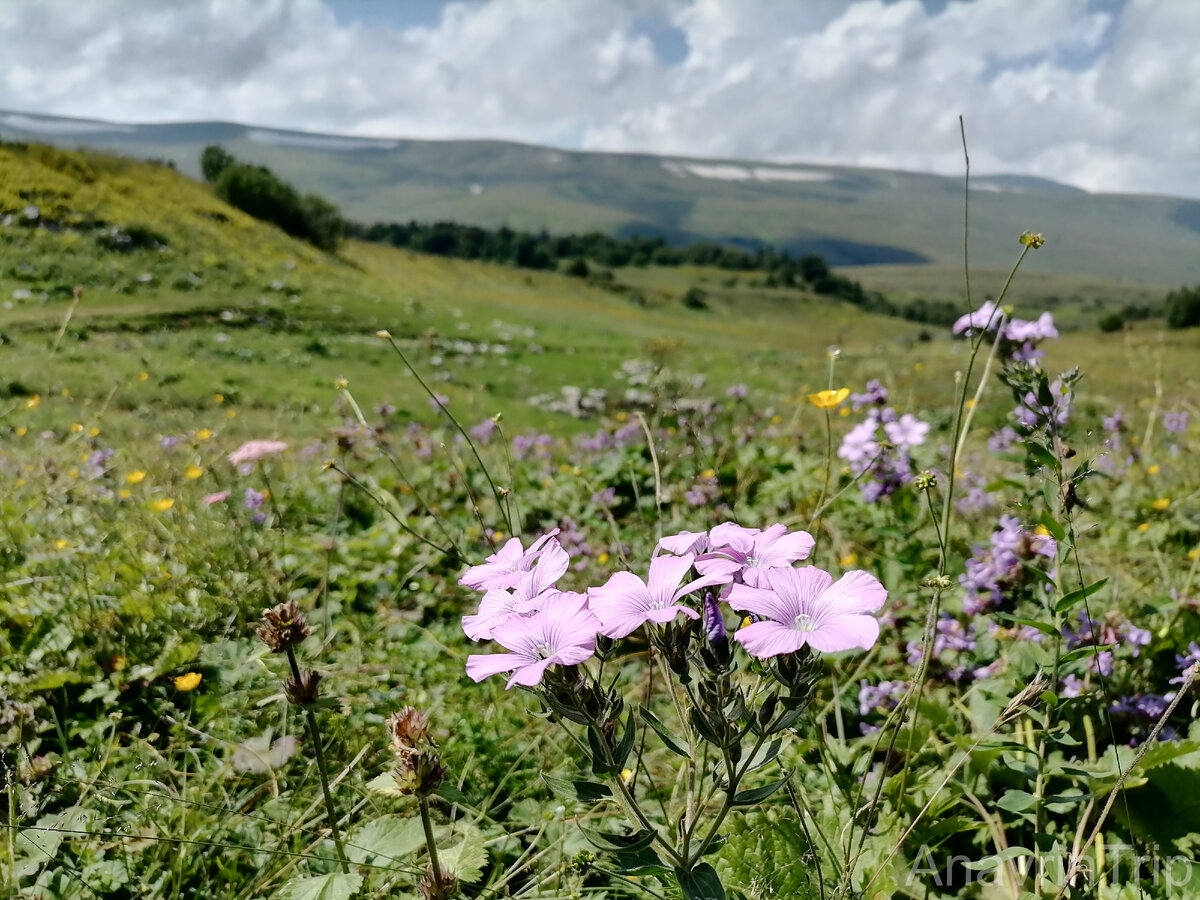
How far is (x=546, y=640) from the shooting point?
105 centimetres

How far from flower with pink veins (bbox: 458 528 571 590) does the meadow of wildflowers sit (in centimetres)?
1

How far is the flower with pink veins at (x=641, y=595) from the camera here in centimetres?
102

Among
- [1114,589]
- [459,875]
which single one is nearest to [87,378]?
[459,875]

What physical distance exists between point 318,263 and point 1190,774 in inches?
1143

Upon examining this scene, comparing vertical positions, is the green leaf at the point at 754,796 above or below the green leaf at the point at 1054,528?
below

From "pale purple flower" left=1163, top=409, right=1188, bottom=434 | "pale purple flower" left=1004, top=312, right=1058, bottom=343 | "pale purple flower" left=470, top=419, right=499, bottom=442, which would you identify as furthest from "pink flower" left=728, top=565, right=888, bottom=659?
"pale purple flower" left=1163, top=409, right=1188, bottom=434

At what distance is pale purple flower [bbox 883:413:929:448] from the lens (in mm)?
3068

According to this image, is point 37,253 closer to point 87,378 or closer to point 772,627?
point 87,378

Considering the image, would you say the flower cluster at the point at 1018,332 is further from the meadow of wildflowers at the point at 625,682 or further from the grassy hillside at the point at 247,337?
the grassy hillside at the point at 247,337

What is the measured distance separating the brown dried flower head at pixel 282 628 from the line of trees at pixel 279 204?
39311 mm

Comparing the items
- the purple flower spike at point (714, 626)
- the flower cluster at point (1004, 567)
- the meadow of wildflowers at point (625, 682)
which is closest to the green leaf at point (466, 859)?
the meadow of wildflowers at point (625, 682)

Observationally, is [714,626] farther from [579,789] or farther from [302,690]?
[302,690]

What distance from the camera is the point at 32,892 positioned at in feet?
5.65

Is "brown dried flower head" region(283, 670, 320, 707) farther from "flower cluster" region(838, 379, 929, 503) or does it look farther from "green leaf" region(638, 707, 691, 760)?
"flower cluster" region(838, 379, 929, 503)
